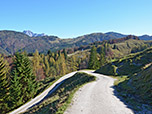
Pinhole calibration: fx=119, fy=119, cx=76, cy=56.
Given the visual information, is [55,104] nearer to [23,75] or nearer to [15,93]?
[15,93]

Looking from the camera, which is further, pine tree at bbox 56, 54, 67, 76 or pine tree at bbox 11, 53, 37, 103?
pine tree at bbox 56, 54, 67, 76

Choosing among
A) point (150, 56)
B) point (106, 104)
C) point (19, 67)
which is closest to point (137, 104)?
point (106, 104)

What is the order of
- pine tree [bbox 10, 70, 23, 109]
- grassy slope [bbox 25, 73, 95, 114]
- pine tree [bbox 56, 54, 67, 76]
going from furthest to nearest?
pine tree [bbox 56, 54, 67, 76]
pine tree [bbox 10, 70, 23, 109]
grassy slope [bbox 25, 73, 95, 114]

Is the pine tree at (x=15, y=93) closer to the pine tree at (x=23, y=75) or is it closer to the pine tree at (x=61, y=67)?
the pine tree at (x=23, y=75)

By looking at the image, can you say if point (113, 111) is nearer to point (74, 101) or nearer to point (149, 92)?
point (74, 101)

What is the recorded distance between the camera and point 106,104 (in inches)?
504

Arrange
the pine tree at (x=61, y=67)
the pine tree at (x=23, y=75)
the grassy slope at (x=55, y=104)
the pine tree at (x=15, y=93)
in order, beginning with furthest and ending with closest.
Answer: the pine tree at (x=61, y=67) → the pine tree at (x=23, y=75) → the pine tree at (x=15, y=93) → the grassy slope at (x=55, y=104)

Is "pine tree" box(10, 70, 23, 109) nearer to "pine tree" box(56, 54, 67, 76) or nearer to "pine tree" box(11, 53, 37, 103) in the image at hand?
"pine tree" box(11, 53, 37, 103)

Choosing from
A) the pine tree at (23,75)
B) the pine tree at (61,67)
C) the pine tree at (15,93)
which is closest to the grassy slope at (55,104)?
the pine tree at (15,93)

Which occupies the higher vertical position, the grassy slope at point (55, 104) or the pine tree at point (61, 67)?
the grassy slope at point (55, 104)

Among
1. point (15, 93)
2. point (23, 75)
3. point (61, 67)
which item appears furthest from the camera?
point (61, 67)

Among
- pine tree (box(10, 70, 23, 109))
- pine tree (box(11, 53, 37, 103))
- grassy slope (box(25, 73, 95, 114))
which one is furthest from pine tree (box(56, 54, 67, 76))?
grassy slope (box(25, 73, 95, 114))

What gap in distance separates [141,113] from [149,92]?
4.64m

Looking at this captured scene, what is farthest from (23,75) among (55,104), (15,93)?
(55,104)
